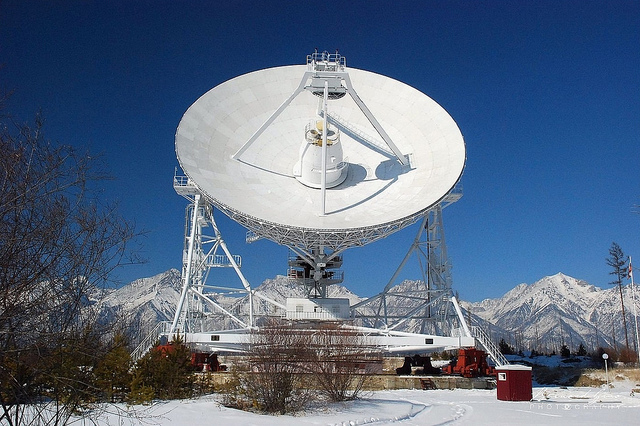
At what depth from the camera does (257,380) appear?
1958cm

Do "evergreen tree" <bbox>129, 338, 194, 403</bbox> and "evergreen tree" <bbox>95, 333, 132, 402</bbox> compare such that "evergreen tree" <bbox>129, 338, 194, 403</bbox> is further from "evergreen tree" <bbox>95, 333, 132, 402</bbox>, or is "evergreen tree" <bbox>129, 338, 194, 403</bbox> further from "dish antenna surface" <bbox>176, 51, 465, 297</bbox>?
"dish antenna surface" <bbox>176, 51, 465, 297</bbox>

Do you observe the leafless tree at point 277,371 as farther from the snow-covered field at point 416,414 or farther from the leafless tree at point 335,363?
the snow-covered field at point 416,414

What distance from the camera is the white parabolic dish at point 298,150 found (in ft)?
109

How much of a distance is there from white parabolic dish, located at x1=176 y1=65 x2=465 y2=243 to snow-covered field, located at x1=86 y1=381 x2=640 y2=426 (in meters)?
11.4

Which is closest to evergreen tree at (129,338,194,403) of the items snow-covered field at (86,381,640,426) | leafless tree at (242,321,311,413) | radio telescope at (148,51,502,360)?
snow-covered field at (86,381,640,426)

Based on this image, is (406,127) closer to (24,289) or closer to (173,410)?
(173,410)

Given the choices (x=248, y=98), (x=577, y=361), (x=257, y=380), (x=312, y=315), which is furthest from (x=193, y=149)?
(x=577, y=361)

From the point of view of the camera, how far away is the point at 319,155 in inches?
1421

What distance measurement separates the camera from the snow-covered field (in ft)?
53.5

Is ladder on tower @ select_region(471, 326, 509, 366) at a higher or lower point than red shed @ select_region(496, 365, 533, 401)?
higher

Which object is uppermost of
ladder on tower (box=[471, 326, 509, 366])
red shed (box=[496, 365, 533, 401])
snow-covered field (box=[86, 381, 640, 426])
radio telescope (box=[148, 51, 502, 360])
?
A: radio telescope (box=[148, 51, 502, 360])

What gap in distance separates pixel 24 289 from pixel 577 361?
56.6 m

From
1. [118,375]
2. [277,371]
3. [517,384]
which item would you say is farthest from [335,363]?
[517,384]

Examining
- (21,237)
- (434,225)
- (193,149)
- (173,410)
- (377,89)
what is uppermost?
(377,89)
